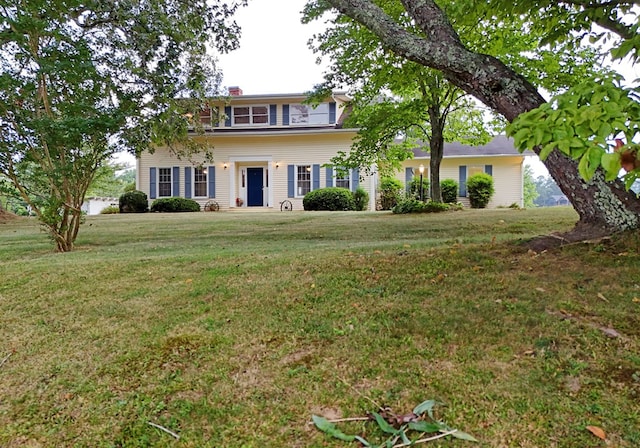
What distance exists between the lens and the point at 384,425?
1.74 metres

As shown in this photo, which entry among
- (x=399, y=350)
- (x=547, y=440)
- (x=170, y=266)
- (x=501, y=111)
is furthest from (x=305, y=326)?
(x=501, y=111)

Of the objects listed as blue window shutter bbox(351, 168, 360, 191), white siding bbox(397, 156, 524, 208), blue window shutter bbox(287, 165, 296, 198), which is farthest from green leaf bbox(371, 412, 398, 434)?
white siding bbox(397, 156, 524, 208)

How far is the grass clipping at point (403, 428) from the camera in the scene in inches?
65.9

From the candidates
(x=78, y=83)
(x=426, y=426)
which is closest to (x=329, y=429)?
(x=426, y=426)

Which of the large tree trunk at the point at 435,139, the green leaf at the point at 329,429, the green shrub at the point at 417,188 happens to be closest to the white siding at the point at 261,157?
the green shrub at the point at 417,188

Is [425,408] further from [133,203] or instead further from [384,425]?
→ [133,203]

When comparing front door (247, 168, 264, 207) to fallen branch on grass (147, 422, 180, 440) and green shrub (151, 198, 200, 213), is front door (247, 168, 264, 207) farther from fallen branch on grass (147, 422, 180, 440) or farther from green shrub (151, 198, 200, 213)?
fallen branch on grass (147, 422, 180, 440)

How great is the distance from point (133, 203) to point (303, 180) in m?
7.49

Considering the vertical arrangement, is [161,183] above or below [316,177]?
below

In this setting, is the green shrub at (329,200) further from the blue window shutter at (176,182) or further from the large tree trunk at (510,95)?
the large tree trunk at (510,95)

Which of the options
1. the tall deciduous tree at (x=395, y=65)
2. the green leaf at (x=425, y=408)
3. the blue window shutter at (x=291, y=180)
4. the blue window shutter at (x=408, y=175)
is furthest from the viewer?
the blue window shutter at (x=408, y=175)

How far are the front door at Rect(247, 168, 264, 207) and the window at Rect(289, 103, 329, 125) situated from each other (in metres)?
2.95

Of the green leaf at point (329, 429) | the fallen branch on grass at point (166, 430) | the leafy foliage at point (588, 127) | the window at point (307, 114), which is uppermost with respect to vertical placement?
A: the window at point (307, 114)

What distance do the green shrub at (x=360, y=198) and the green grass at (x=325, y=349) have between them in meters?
13.1
